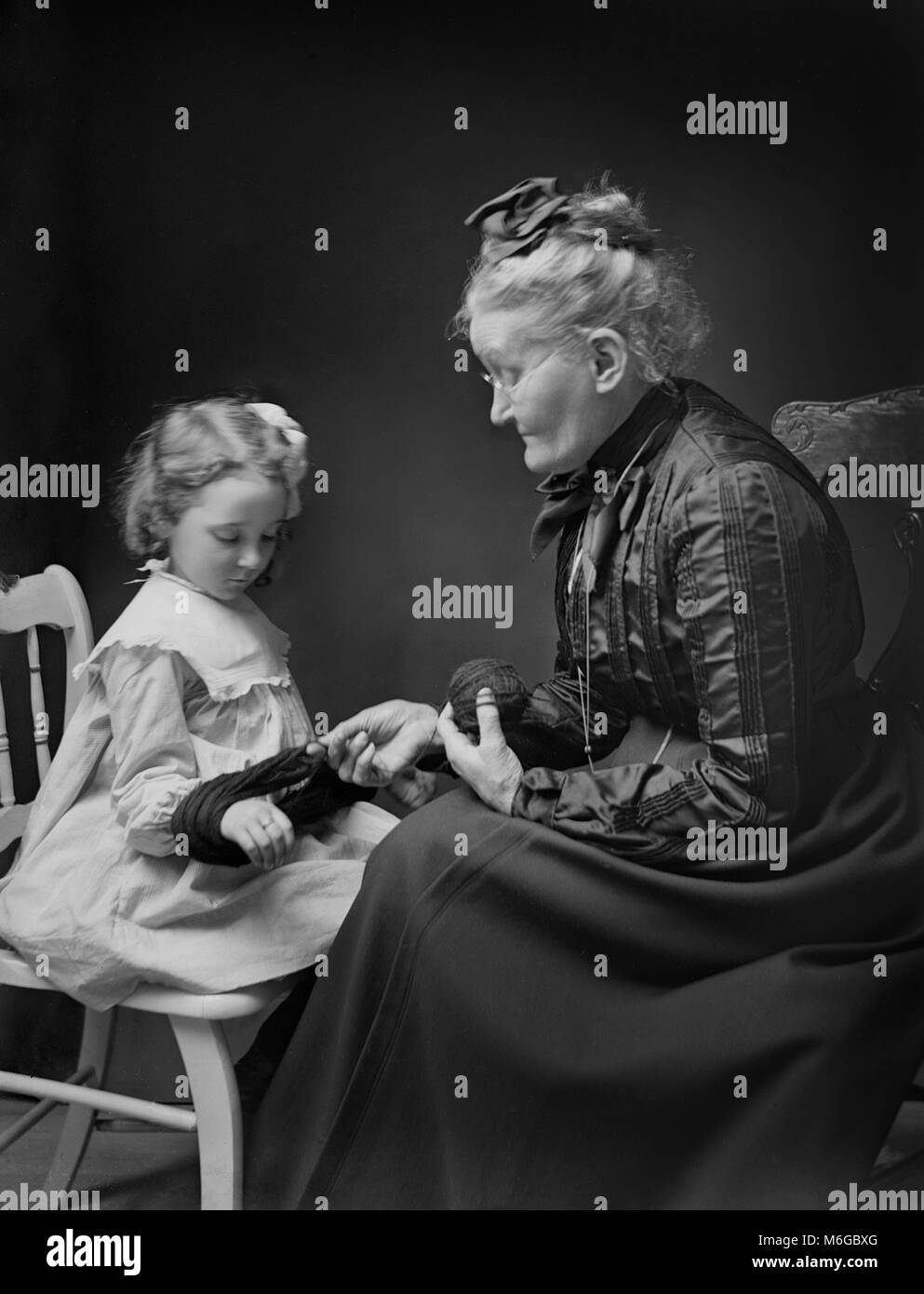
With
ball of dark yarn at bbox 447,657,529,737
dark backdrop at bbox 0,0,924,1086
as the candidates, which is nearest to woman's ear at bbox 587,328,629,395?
dark backdrop at bbox 0,0,924,1086

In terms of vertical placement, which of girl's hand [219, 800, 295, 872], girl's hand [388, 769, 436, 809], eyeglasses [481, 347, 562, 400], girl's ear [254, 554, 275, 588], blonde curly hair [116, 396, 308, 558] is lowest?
girl's hand [219, 800, 295, 872]

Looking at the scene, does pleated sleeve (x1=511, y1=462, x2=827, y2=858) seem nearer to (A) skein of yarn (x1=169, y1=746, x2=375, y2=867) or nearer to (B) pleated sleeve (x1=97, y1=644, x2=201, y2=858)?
(A) skein of yarn (x1=169, y1=746, x2=375, y2=867)

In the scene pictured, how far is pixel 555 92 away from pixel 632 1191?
160 centimetres

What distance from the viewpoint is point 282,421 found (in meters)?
1.84

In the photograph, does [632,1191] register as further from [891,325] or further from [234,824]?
[891,325]

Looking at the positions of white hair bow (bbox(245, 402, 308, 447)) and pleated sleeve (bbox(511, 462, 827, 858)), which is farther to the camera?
white hair bow (bbox(245, 402, 308, 447))

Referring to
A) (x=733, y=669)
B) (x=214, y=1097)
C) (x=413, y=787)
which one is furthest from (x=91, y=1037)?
(x=733, y=669)

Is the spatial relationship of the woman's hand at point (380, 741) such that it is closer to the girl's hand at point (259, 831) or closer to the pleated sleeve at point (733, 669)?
the girl's hand at point (259, 831)

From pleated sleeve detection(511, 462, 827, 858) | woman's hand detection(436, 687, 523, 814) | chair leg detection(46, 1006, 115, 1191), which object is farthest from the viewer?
chair leg detection(46, 1006, 115, 1191)

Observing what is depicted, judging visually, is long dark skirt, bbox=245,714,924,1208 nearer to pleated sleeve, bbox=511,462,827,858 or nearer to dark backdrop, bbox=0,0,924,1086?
pleated sleeve, bbox=511,462,827,858

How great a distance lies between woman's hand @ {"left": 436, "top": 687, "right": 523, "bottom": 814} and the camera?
5.82ft

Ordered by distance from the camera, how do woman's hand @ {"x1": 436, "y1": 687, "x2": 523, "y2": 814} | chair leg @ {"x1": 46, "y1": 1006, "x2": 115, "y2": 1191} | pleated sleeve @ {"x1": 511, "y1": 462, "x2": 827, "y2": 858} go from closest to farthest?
pleated sleeve @ {"x1": 511, "y1": 462, "x2": 827, "y2": 858}, woman's hand @ {"x1": 436, "y1": 687, "x2": 523, "y2": 814}, chair leg @ {"x1": 46, "y1": 1006, "x2": 115, "y2": 1191}

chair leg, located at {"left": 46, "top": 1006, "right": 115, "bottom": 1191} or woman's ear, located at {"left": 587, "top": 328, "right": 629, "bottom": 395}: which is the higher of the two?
woman's ear, located at {"left": 587, "top": 328, "right": 629, "bottom": 395}

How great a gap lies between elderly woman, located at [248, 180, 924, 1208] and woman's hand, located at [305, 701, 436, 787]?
0.09 meters
